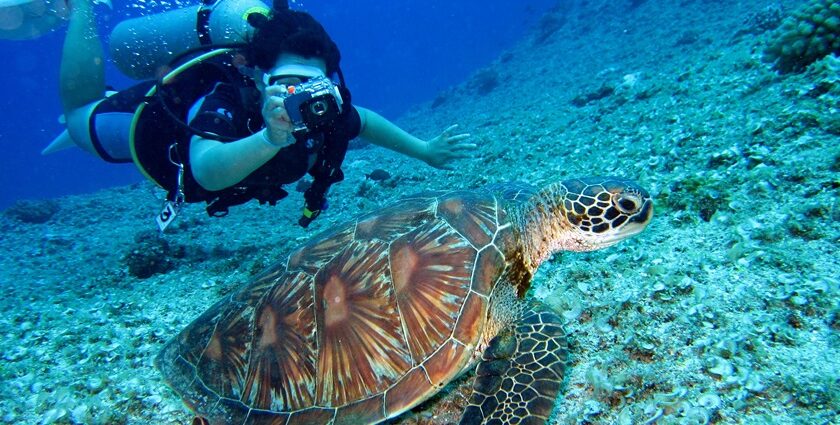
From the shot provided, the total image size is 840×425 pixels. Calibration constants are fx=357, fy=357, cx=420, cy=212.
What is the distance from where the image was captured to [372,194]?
6.68m

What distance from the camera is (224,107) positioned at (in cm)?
342

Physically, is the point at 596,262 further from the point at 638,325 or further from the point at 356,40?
the point at 356,40

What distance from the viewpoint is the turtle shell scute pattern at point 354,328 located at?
212 centimetres

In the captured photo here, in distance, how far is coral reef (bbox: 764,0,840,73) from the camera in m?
4.13

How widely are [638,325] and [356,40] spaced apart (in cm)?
11553

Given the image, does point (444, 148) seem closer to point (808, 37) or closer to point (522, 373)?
point (522, 373)

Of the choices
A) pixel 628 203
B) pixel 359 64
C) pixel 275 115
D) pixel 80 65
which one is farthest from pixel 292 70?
pixel 359 64

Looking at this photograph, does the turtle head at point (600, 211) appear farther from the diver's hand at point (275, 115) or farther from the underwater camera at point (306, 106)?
the diver's hand at point (275, 115)

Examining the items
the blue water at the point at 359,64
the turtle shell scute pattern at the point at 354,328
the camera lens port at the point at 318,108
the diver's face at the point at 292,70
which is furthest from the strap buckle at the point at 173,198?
the blue water at the point at 359,64

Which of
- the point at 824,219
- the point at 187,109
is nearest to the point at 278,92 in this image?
the point at 187,109

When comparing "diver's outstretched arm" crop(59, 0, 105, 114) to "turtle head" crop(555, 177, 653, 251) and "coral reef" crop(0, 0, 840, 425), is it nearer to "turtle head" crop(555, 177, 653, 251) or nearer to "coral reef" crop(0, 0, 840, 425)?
"coral reef" crop(0, 0, 840, 425)

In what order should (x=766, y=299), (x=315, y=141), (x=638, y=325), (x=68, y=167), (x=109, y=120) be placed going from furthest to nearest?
(x=68, y=167)
(x=109, y=120)
(x=315, y=141)
(x=638, y=325)
(x=766, y=299)

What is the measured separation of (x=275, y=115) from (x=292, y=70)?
820mm

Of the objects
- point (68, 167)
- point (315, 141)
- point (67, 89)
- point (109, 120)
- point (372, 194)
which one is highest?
point (68, 167)
